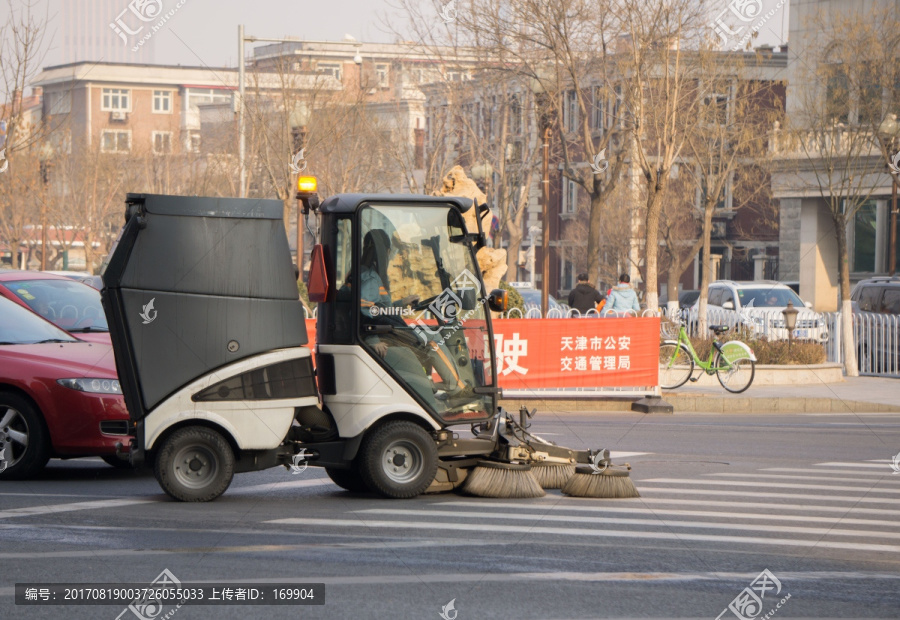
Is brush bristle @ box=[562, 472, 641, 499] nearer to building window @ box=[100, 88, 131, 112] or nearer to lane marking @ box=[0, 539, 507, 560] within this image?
lane marking @ box=[0, 539, 507, 560]

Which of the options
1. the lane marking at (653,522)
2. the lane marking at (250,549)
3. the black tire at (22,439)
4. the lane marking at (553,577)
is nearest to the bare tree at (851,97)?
the lane marking at (653,522)

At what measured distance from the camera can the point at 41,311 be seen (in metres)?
12.9

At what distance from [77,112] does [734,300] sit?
84804mm

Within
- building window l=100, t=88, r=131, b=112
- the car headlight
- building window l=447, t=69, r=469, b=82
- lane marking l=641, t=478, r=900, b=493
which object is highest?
building window l=100, t=88, r=131, b=112

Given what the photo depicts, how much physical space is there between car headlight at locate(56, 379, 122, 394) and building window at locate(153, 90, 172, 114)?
336 ft

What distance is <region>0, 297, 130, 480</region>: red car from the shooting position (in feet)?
34.8

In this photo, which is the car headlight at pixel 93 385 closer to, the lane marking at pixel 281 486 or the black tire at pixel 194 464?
the lane marking at pixel 281 486

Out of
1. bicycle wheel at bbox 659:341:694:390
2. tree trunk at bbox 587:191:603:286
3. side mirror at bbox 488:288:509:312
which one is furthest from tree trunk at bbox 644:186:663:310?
side mirror at bbox 488:288:509:312

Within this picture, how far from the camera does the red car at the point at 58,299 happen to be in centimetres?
1277

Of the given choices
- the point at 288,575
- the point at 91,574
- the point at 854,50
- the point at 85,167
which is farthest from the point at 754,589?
the point at 85,167

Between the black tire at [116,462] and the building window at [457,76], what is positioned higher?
the building window at [457,76]

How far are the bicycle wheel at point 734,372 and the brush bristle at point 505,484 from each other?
1115cm

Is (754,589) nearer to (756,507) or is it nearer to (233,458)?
(756,507)

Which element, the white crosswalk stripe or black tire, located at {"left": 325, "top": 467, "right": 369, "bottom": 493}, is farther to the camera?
black tire, located at {"left": 325, "top": 467, "right": 369, "bottom": 493}
